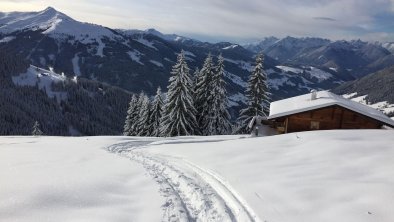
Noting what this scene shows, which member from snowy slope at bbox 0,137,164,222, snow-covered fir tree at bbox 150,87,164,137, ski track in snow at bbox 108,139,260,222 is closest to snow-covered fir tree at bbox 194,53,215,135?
snow-covered fir tree at bbox 150,87,164,137

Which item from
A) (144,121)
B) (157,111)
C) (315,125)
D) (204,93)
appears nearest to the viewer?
(315,125)

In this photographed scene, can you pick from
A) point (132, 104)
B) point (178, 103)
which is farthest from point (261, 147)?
point (132, 104)

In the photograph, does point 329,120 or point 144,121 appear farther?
point 144,121

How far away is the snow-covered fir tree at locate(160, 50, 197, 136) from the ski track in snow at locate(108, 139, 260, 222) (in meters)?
24.6

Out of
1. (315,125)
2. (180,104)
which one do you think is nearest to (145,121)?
(180,104)

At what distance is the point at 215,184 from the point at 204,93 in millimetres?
33140

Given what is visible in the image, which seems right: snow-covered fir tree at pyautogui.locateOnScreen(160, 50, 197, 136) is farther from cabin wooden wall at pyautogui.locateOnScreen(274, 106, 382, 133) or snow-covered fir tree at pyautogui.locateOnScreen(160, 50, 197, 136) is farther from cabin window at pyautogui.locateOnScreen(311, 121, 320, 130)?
cabin window at pyautogui.locateOnScreen(311, 121, 320, 130)

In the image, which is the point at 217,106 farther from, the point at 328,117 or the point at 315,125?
the point at 328,117

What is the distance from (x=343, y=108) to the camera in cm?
3153

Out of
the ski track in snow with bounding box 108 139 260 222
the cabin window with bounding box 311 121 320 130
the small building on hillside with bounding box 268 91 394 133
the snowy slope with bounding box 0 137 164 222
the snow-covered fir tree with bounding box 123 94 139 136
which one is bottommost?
the snow-covered fir tree with bounding box 123 94 139 136

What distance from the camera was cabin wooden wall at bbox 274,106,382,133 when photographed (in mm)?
31484

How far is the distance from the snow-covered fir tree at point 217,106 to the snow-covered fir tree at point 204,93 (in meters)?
0.28

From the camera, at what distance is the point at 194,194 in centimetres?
1374

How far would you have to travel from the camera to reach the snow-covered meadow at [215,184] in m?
11.5
